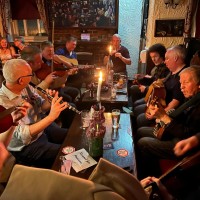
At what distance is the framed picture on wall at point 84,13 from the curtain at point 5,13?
1.10m

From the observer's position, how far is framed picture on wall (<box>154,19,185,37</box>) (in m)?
4.13

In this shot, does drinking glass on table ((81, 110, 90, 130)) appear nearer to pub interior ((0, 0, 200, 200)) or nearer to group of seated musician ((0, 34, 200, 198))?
pub interior ((0, 0, 200, 200))

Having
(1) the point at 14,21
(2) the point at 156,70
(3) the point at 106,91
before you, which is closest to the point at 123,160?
(3) the point at 106,91

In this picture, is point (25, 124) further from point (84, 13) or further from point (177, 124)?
point (84, 13)

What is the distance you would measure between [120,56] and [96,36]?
192 centimetres

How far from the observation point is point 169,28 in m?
4.18

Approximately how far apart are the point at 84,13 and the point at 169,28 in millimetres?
2176

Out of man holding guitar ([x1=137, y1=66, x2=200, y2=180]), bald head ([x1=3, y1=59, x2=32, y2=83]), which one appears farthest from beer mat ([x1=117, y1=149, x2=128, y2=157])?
bald head ([x1=3, y1=59, x2=32, y2=83])

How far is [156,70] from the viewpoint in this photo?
315 centimetres

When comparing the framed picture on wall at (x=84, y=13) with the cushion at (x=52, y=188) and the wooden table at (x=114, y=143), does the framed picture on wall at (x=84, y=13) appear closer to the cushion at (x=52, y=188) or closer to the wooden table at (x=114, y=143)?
the wooden table at (x=114, y=143)

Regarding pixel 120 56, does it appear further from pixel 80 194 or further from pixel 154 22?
pixel 80 194

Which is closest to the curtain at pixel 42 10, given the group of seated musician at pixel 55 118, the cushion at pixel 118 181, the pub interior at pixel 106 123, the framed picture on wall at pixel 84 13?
the framed picture on wall at pixel 84 13

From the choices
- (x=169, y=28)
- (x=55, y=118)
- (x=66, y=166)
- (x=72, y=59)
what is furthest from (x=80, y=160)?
(x=169, y=28)

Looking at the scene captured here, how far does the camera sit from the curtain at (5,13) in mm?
5379
